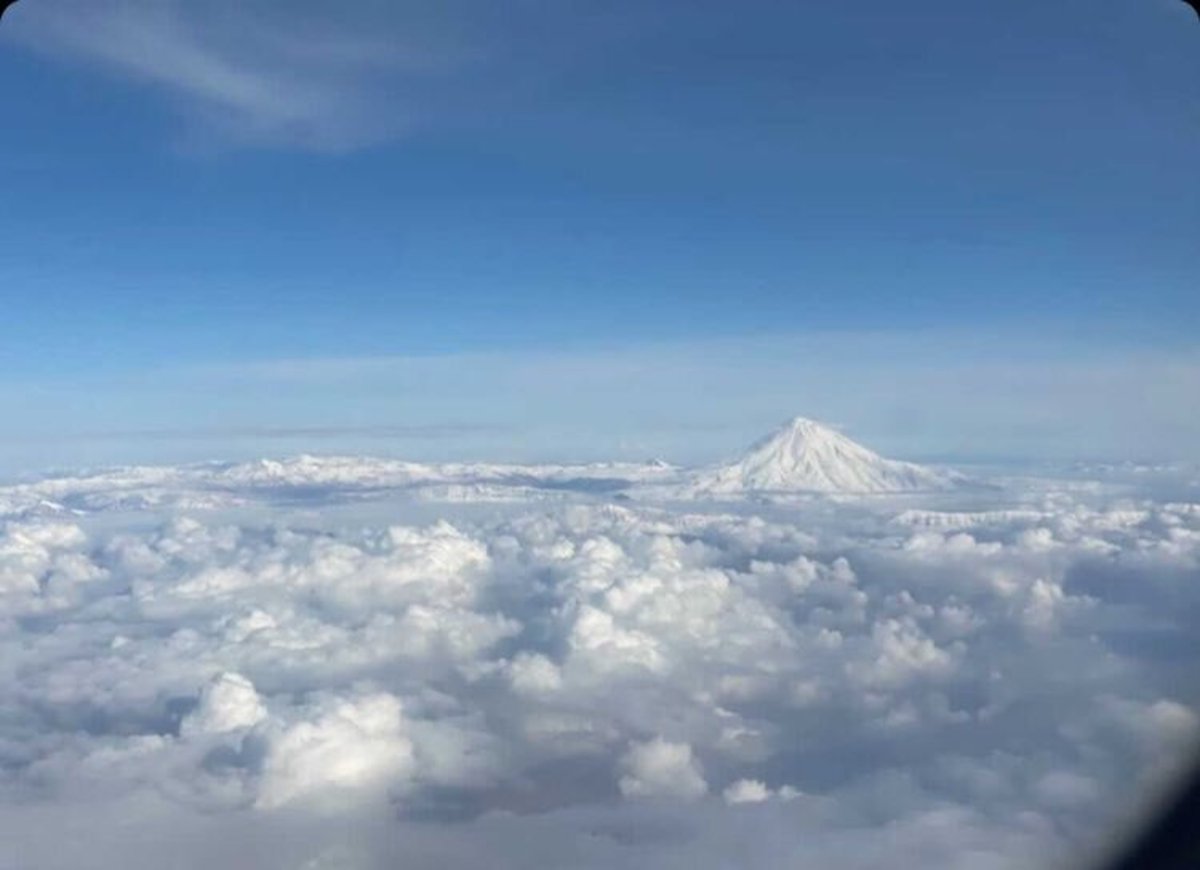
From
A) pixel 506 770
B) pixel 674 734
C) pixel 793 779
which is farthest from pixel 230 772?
pixel 793 779

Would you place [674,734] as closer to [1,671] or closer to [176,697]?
[176,697]

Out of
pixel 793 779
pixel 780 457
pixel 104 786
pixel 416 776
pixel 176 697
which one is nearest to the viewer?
pixel 793 779

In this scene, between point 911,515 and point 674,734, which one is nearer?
point 674,734

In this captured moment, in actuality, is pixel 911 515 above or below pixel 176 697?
above

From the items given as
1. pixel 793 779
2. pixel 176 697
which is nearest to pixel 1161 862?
pixel 793 779

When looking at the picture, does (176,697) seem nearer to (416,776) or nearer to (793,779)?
(416,776)

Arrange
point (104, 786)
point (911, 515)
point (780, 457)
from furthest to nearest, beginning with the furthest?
point (780, 457)
point (911, 515)
point (104, 786)

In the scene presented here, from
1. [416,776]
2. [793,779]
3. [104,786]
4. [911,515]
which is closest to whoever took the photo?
[793,779]

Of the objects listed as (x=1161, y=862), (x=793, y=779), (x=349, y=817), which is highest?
(x=1161, y=862)

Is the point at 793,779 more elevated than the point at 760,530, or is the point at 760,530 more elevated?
the point at 760,530
